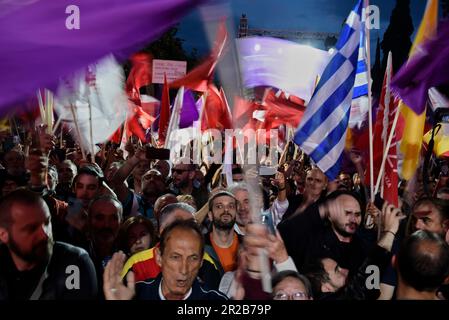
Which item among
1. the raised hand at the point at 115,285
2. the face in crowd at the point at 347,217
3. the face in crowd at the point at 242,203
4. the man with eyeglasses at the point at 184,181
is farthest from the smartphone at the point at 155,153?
the raised hand at the point at 115,285

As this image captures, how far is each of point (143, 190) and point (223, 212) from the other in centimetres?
195

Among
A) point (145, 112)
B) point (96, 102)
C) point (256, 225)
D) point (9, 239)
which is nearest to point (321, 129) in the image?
point (256, 225)

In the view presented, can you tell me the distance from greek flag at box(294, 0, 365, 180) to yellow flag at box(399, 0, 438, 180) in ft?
1.94

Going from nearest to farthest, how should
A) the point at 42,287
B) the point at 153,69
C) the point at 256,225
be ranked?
the point at 256,225 < the point at 42,287 < the point at 153,69

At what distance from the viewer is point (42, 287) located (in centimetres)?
378

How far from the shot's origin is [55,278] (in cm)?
381

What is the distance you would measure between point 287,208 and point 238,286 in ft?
12.9

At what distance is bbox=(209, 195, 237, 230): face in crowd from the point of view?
531cm

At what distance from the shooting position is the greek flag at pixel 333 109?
19.4 feet

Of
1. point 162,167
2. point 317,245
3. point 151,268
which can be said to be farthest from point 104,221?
point 162,167

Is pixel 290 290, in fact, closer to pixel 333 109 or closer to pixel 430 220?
pixel 430 220

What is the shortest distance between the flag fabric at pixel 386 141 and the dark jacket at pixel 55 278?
125 inches

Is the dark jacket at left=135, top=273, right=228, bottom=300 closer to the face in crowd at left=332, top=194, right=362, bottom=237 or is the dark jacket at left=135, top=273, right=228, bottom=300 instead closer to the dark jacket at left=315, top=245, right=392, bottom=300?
the dark jacket at left=315, top=245, right=392, bottom=300

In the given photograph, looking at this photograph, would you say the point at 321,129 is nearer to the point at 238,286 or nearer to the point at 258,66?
the point at 238,286
